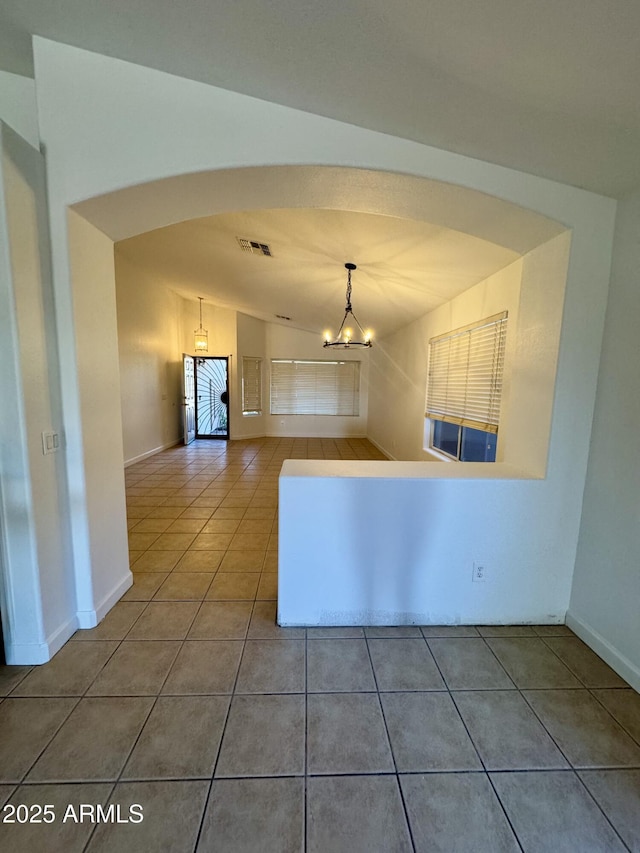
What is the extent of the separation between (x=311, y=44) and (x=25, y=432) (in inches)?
74.4

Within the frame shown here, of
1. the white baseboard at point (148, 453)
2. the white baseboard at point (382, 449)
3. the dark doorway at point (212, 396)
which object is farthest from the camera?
the dark doorway at point (212, 396)

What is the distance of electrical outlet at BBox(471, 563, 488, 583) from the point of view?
76.7 inches

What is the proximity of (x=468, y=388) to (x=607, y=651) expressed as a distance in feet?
7.19

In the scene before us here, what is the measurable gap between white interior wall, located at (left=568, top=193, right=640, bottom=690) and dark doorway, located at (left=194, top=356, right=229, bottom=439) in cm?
711

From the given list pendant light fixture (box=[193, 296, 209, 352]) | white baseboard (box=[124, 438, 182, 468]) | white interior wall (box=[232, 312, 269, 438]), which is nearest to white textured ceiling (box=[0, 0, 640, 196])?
white baseboard (box=[124, 438, 182, 468])

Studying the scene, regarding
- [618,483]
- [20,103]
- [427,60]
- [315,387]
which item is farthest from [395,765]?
[315,387]

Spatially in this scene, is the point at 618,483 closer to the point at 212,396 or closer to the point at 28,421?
Result: the point at 28,421

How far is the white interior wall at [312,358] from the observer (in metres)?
8.61

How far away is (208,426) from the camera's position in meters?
8.34

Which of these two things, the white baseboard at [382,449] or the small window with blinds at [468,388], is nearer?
the small window with blinds at [468,388]

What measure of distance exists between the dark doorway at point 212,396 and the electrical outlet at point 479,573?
6813 mm

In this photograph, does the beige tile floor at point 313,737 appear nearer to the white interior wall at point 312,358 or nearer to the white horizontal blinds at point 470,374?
the white horizontal blinds at point 470,374

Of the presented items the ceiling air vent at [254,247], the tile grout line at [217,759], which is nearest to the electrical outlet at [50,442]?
the tile grout line at [217,759]

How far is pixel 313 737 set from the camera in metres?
1.33
